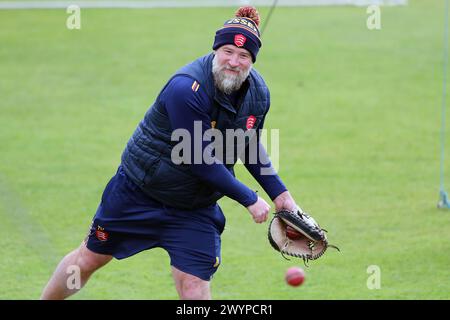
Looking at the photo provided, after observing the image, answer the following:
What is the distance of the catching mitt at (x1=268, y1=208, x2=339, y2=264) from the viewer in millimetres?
6504

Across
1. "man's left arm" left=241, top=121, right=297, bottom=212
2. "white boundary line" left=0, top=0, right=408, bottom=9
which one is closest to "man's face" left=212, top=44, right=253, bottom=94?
"man's left arm" left=241, top=121, right=297, bottom=212

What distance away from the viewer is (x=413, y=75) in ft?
53.3

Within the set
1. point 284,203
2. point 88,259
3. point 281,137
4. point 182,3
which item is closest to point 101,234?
point 88,259

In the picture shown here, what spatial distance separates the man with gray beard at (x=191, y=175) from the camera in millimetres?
6035

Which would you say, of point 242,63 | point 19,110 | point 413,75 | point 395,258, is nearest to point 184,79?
point 242,63

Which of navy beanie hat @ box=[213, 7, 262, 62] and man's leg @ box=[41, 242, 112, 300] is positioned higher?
navy beanie hat @ box=[213, 7, 262, 62]

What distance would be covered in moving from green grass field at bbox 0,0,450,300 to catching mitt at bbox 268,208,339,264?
1.30 metres

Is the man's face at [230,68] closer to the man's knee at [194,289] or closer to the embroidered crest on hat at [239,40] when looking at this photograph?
the embroidered crest on hat at [239,40]

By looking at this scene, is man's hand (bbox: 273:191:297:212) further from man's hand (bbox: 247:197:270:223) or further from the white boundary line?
the white boundary line

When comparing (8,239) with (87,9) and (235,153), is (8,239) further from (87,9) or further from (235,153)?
(87,9)

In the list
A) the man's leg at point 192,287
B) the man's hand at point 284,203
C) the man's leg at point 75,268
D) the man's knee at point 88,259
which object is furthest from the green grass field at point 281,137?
the man's leg at point 192,287

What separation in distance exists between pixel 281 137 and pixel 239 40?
680 cm

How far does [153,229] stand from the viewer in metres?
6.41

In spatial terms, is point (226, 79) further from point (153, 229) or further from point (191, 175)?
point (153, 229)
